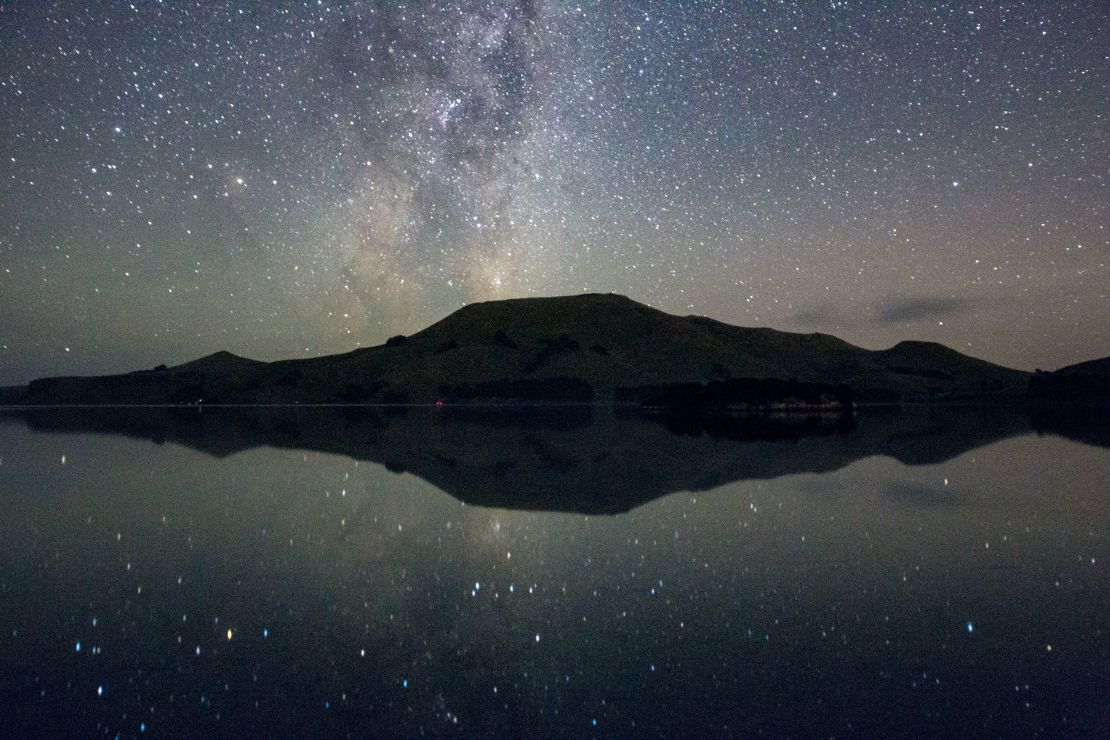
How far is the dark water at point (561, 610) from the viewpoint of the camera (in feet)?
23.2

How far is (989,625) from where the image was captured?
30.8ft

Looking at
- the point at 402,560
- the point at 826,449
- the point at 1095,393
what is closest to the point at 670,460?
the point at 826,449

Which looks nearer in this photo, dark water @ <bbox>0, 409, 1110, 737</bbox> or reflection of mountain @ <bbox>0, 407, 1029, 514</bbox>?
dark water @ <bbox>0, 409, 1110, 737</bbox>

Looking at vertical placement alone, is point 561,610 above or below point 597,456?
below

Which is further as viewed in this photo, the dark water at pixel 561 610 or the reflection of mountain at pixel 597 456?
the reflection of mountain at pixel 597 456

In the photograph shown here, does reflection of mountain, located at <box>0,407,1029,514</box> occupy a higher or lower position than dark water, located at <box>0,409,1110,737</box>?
higher

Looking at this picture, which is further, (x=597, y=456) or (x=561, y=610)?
(x=597, y=456)

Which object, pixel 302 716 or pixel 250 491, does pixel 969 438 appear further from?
pixel 302 716

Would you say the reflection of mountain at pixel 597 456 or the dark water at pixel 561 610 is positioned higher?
the reflection of mountain at pixel 597 456

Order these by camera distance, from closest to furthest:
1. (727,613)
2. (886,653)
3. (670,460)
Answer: (886,653), (727,613), (670,460)

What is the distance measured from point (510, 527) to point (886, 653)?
350 inches

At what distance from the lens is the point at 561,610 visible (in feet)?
33.8

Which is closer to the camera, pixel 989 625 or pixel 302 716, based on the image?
pixel 302 716

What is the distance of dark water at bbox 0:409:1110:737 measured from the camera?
707 centimetres
